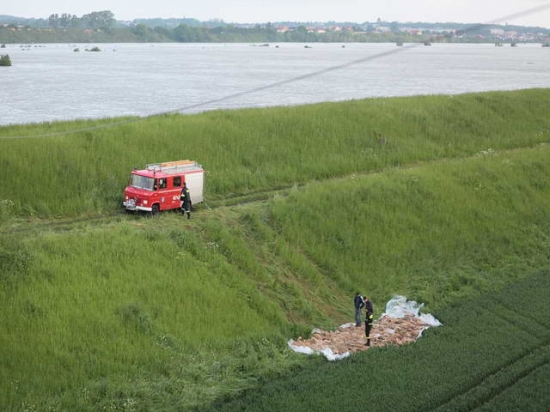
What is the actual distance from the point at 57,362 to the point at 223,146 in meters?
20.3

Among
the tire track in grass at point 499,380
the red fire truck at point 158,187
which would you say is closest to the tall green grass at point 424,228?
the red fire truck at point 158,187

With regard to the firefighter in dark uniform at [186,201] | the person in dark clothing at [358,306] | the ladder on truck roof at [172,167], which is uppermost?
the ladder on truck roof at [172,167]

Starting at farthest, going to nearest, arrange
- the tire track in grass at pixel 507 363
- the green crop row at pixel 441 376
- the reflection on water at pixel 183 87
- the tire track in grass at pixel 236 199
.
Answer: the reflection on water at pixel 183 87
the tire track in grass at pixel 236 199
the tire track in grass at pixel 507 363
the green crop row at pixel 441 376

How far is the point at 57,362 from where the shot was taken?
19.1 m

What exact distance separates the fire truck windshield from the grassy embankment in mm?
1461

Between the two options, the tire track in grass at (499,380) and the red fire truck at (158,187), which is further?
the red fire truck at (158,187)

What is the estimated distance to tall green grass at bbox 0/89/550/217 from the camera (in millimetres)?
30875

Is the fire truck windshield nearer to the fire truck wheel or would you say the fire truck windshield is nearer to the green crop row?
the fire truck wheel

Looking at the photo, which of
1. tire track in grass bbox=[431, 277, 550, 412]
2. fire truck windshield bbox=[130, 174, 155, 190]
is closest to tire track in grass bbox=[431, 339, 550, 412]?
tire track in grass bbox=[431, 277, 550, 412]

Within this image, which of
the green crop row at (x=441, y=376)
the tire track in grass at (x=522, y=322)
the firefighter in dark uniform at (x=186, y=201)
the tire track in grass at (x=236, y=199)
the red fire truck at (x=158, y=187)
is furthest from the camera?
the red fire truck at (x=158, y=187)

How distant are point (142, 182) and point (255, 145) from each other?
419 inches

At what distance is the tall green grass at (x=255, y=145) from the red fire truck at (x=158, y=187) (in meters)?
1.53

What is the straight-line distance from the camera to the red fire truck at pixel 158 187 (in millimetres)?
29062

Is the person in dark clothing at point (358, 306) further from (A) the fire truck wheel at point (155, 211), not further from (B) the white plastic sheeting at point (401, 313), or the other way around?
(A) the fire truck wheel at point (155, 211)
